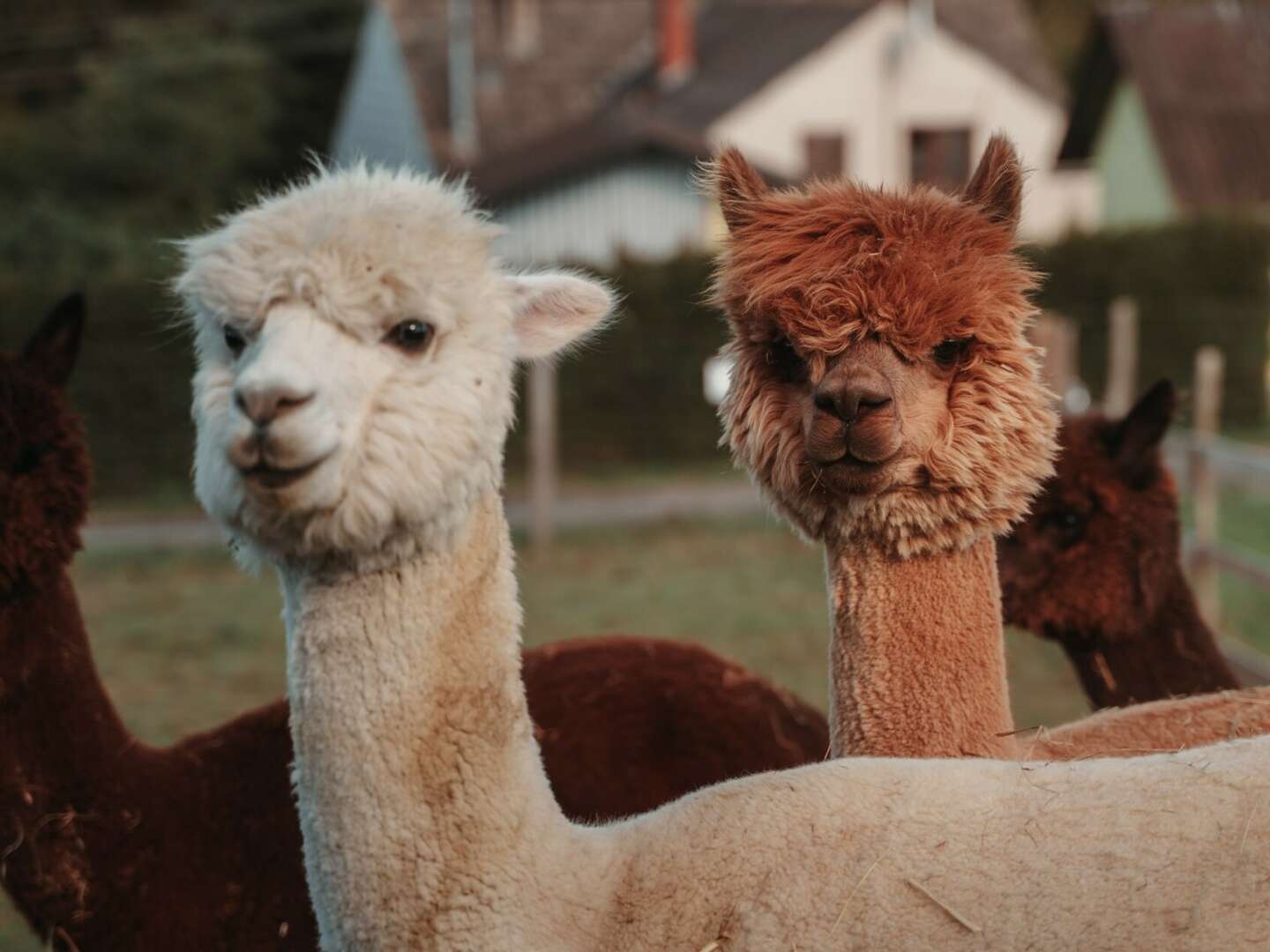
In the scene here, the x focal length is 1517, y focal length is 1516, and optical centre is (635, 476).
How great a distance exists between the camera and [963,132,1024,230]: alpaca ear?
308 cm

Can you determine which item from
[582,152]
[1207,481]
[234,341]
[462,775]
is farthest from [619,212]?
[462,775]

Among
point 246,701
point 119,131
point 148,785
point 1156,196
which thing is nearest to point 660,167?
point 1156,196

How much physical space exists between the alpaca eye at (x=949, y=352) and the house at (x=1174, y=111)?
2510 cm

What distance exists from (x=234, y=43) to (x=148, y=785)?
112ft

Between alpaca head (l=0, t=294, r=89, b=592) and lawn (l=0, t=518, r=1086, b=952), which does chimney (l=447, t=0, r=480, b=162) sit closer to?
lawn (l=0, t=518, r=1086, b=952)

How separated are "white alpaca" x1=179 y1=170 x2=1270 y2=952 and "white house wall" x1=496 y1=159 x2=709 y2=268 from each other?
20.8m

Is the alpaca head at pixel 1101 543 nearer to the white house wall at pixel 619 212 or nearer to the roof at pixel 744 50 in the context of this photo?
the white house wall at pixel 619 212

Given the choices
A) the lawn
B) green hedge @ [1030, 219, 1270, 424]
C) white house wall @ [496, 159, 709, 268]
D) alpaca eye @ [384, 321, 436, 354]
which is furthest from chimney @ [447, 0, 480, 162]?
alpaca eye @ [384, 321, 436, 354]

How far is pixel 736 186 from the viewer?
10.5 ft

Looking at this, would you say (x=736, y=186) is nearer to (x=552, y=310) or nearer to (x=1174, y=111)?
(x=552, y=310)

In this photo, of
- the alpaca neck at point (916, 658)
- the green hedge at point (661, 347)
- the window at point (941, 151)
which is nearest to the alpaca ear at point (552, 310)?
the alpaca neck at point (916, 658)

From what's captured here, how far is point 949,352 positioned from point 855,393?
0.84 feet

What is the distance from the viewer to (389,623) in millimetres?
2318

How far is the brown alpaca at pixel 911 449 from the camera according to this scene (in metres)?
2.88
